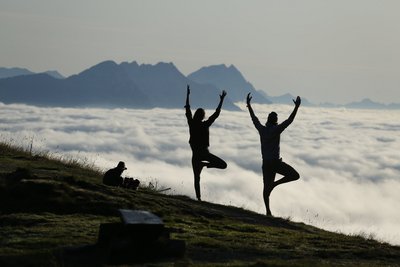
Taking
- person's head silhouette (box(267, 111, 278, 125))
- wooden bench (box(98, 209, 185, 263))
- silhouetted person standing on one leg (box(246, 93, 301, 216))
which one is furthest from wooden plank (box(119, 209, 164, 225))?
person's head silhouette (box(267, 111, 278, 125))

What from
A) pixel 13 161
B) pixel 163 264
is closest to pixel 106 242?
pixel 163 264

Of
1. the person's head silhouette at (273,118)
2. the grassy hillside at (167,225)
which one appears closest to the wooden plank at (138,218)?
the grassy hillside at (167,225)

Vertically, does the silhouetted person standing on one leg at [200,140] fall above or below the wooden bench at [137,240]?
above

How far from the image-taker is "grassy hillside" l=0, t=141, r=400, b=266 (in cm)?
1060

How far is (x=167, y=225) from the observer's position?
47.0 feet

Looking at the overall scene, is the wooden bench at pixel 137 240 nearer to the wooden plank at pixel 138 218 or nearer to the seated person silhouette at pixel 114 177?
the wooden plank at pixel 138 218

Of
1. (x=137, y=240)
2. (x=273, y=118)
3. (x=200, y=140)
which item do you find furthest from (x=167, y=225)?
(x=273, y=118)

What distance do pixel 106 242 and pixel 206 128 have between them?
864 cm

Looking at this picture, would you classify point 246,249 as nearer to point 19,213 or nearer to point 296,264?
point 296,264

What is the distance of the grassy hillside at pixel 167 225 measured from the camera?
10.6 meters

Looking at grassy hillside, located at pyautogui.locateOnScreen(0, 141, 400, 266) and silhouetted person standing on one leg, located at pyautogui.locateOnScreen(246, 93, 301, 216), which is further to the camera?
silhouetted person standing on one leg, located at pyautogui.locateOnScreen(246, 93, 301, 216)

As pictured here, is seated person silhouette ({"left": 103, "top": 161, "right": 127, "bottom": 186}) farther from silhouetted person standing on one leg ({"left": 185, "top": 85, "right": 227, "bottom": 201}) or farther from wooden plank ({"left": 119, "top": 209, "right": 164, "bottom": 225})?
wooden plank ({"left": 119, "top": 209, "right": 164, "bottom": 225})

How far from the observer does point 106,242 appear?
10555 millimetres

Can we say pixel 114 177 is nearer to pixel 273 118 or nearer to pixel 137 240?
pixel 273 118
